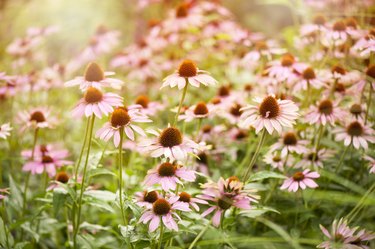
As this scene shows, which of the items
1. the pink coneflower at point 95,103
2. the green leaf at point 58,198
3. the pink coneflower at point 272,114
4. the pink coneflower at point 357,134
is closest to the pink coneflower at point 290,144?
the pink coneflower at point 357,134

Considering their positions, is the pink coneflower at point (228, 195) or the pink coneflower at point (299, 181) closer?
the pink coneflower at point (228, 195)

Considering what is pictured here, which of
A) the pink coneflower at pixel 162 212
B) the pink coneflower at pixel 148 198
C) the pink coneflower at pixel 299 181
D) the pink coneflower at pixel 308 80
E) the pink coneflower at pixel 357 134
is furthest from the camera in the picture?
the pink coneflower at pixel 308 80

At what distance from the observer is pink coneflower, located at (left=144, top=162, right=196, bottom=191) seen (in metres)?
1.22

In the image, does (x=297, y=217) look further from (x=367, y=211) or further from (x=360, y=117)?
(x=360, y=117)

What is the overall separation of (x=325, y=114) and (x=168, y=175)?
0.66 metres

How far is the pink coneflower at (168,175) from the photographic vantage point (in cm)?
122

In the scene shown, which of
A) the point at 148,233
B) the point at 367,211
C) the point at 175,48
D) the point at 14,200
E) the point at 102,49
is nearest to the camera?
the point at 148,233

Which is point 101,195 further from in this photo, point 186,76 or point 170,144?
point 186,76

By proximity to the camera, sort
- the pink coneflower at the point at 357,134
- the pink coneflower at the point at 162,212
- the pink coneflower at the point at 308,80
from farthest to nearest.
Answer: the pink coneflower at the point at 308,80 → the pink coneflower at the point at 357,134 → the pink coneflower at the point at 162,212

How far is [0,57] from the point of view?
3.49 metres

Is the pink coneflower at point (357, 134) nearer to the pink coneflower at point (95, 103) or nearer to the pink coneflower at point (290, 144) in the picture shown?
the pink coneflower at point (290, 144)

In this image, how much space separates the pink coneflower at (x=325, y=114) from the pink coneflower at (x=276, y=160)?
0.16 m

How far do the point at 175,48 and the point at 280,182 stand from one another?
181cm

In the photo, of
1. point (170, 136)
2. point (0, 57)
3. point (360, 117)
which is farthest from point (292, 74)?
point (0, 57)
